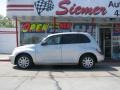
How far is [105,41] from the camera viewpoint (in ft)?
82.1

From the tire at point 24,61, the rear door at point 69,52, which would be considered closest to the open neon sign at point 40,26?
the rear door at point 69,52

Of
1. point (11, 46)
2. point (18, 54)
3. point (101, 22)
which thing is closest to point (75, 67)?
point (18, 54)

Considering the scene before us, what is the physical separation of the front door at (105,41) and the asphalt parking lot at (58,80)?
7.07m

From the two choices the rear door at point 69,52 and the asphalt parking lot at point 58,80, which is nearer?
the asphalt parking lot at point 58,80

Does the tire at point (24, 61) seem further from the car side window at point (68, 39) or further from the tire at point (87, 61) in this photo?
the tire at point (87, 61)

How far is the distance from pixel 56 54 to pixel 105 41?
7.69 meters

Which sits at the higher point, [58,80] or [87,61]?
[87,61]

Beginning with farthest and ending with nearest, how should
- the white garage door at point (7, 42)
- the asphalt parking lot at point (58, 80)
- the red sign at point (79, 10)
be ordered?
the white garage door at point (7, 42) < the red sign at point (79, 10) < the asphalt parking lot at point (58, 80)

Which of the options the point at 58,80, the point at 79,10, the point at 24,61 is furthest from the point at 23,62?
the point at 79,10

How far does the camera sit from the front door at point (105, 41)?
24.9 meters

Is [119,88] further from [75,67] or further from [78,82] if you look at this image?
[75,67]

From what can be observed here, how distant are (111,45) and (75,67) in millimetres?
6234

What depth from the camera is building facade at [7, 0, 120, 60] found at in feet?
71.0

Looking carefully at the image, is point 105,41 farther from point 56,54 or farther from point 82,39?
point 56,54
